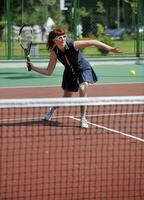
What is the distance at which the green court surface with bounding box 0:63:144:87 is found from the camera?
14719 millimetres

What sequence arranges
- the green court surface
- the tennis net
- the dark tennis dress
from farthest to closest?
the green court surface → the dark tennis dress → the tennis net

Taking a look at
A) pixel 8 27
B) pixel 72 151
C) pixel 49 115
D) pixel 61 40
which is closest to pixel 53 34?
pixel 61 40

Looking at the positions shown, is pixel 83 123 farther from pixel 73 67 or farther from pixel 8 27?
pixel 8 27

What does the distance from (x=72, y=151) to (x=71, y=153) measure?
77 millimetres

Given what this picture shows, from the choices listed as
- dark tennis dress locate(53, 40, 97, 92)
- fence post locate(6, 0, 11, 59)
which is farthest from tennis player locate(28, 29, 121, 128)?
fence post locate(6, 0, 11, 59)

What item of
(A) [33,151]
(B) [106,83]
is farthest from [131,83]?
(A) [33,151]

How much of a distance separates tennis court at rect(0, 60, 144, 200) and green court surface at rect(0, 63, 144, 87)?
4.86 meters

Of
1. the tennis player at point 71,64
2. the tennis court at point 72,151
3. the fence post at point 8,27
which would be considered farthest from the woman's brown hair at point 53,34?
the fence post at point 8,27

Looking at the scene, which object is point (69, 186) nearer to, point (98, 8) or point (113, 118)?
point (113, 118)

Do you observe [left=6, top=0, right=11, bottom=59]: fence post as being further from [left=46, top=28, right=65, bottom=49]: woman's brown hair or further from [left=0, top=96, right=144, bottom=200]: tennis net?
[left=46, top=28, right=65, bottom=49]: woman's brown hair

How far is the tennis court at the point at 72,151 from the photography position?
4.95 metres

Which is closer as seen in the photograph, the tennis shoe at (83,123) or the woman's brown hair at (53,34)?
the woman's brown hair at (53,34)

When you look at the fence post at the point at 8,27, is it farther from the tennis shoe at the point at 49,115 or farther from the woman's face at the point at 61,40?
the woman's face at the point at 61,40

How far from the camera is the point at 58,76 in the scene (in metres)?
16.2
